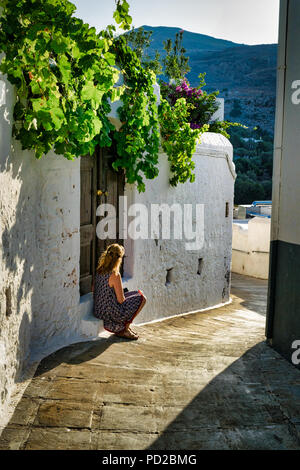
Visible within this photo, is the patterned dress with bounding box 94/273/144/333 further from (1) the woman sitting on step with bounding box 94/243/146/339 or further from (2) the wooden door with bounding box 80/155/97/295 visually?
(2) the wooden door with bounding box 80/155/97/295

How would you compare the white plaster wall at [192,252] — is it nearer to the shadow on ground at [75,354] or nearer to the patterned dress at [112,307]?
the patterned dress at [112,307]

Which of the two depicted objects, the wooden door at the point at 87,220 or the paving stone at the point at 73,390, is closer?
the paving stone at the point at 73,390

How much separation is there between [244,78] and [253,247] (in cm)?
7897

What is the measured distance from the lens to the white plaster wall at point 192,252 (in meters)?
7.47

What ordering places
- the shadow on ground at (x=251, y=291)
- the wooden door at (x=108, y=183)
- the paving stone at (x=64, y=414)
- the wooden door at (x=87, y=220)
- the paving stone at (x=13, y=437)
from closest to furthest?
1. the paving stone at (x=13, y=437)
2. the paving stone at (x=64, y=414)
3. the wooden door at (x=87, y=220)
4. the wooden door at (x=108, y=183)
5. the shadow on ground at (x=251, y=291)

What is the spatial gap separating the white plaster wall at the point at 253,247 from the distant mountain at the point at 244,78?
40.9 m

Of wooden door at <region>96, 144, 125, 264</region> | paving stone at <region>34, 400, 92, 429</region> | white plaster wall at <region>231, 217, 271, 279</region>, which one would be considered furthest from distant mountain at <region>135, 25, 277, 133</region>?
paving stone at <region>34, 400, 92, 429</region>

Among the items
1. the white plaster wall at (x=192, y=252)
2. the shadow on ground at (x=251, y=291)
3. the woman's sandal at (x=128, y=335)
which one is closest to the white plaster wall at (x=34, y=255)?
the woman's sandal at (x=128, y=335)

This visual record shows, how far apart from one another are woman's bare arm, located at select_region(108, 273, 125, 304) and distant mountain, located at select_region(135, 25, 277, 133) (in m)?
51.9

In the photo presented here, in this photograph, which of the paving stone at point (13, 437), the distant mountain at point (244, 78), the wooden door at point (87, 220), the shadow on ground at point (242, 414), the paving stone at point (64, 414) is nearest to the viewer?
the paving stone at point (13, 437)

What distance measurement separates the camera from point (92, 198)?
6148mm

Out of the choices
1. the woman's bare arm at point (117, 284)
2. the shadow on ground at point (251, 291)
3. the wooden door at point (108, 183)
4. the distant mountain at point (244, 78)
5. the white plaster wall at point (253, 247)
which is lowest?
the shadow on ground at point (251, 291)
